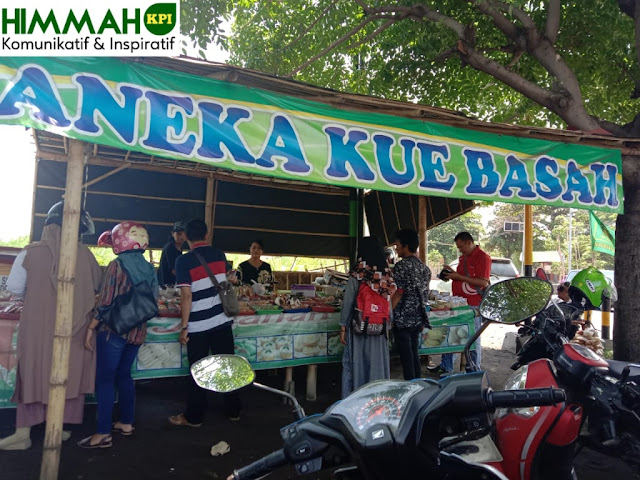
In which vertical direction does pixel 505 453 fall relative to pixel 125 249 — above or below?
below

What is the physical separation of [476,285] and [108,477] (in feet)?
15.7

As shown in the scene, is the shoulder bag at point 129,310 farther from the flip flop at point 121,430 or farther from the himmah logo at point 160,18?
the himmah logo at point 160,18

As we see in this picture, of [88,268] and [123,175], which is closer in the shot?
[88,268]

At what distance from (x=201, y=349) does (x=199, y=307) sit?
1.34 ft

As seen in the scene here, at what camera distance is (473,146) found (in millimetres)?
4824

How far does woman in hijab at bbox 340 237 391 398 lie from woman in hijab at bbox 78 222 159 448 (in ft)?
6.47

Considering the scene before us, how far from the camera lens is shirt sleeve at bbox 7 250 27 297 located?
3.67 m

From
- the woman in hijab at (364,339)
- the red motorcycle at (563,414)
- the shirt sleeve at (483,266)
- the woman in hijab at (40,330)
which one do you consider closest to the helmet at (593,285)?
the shirt sleeve at (483,266)

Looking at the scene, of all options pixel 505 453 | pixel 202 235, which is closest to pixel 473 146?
pixel 202 235

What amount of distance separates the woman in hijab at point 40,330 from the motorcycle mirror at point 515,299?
10.6 ft

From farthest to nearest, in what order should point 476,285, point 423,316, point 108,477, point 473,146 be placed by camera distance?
point 476,285 → point 423,316 → point 473,146 → point 108,477

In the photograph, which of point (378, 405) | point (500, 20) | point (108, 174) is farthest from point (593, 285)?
point (108, 174)

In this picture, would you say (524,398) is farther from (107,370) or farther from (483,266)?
(483,266)

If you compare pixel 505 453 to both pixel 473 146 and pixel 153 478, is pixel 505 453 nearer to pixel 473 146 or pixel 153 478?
pixel 153 478
